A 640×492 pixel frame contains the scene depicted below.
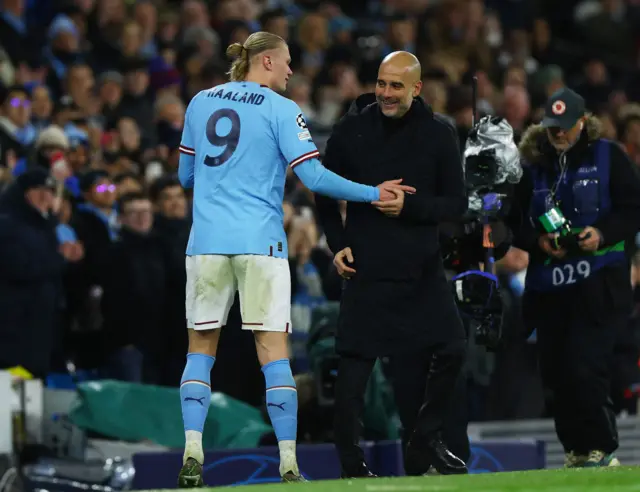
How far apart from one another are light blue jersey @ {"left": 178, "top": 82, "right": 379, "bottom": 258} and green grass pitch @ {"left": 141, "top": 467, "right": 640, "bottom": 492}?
1.32 meters

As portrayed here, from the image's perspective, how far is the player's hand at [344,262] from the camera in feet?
26.4

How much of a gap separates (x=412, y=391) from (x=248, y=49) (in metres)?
2.10

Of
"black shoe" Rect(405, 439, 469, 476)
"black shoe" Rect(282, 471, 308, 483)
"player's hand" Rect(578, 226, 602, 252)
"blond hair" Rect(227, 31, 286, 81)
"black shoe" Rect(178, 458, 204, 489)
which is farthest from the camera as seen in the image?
"player's hand" Rect(578, 226, 602, 252)

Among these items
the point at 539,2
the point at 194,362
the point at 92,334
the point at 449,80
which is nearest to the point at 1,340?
the point at 92,334

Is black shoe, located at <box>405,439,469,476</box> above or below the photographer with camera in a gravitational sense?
below

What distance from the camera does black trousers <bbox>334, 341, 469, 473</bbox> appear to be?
801cm

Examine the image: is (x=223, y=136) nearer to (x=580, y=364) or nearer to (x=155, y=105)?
(x=580, y=364)

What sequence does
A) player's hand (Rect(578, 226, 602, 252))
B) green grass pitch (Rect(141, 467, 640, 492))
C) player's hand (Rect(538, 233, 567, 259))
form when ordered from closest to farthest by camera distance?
green grass pitch (Rect(141, 467, 640, 492)) → player's hand (Rect(578, 226, 602, 252)) → player's hand (Rect(538, 233, 567, 259))

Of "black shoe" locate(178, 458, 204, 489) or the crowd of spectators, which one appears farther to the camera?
the crowd of spectators

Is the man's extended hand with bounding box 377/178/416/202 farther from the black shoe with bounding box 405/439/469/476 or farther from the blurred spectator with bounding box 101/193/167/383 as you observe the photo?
the blurred spectator with bounding box 101/193/167/383

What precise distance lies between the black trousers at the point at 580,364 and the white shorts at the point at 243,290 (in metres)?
2.14

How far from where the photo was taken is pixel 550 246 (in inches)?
358

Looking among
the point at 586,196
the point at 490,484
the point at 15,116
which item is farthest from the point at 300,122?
the point at 15,116

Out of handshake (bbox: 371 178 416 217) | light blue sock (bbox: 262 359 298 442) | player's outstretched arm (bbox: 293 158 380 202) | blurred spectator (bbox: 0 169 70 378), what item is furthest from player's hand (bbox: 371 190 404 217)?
blurred spectator (bbox: 0 169 70 378)
